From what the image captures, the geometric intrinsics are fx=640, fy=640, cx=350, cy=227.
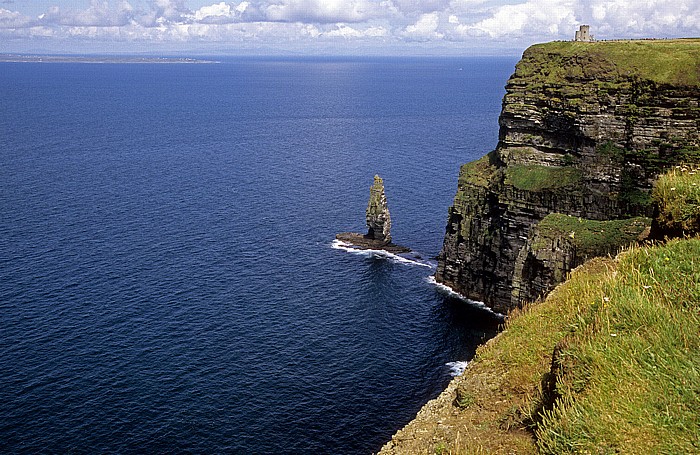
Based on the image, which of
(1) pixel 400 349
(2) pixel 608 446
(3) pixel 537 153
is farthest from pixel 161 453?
(3) pixel 537 153

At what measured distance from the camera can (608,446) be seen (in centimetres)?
1349

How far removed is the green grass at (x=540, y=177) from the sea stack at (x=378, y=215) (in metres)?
27.6

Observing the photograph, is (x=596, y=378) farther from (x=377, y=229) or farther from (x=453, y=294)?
(x=377, y=229)

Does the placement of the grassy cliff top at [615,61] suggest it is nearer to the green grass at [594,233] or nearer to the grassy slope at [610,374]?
the green grass at [594,233]

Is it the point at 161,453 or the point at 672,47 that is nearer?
the point at 161,453

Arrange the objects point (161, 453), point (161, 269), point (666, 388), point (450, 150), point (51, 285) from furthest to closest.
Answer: point (450, 150), point (161, 269), point (51, 285), point (161, 453), point (666, 388)

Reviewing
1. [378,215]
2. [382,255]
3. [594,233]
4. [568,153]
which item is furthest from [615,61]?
[382,255]

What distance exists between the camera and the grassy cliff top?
266 ft

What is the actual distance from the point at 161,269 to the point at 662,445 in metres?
92.4

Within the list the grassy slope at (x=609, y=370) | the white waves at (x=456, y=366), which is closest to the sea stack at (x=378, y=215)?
the white waves at (x=456, y=366)

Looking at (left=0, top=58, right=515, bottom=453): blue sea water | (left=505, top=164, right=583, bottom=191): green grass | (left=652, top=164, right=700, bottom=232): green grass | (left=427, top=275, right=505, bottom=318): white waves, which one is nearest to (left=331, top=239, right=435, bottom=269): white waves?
(left=0, top=58, right=515, bottom=453): blue sea water

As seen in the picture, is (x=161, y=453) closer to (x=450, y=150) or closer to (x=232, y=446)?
(x=232, y=446)

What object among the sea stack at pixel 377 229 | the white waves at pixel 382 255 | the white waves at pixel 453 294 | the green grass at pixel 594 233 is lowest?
the white waves at pixel 453 294

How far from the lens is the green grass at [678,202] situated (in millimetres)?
21969
